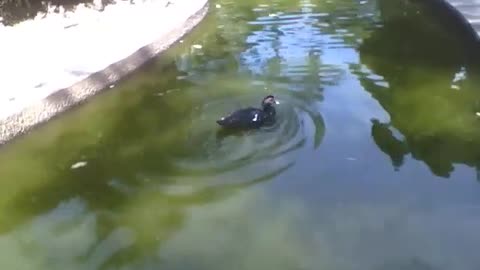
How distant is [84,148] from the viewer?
17.0 feet

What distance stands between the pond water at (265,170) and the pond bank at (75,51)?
0.47ft

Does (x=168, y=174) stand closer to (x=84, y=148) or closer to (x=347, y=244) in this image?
(x=84, y=148)

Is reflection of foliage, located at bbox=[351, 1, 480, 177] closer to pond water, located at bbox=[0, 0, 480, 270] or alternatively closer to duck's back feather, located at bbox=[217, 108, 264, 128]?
pond water, located at bbox=[0, 0, 480, 270]

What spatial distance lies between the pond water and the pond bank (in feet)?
0.47

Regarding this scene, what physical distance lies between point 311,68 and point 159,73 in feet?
4.59

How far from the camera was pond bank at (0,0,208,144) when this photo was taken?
216 inches

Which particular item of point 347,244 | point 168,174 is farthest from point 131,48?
point 347,244

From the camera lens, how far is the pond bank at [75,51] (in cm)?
548

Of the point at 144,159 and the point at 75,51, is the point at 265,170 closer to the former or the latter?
the point at 144,159

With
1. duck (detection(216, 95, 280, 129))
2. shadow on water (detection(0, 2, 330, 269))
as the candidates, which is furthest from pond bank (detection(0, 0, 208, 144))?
→ duck (detection(216, 95, 280, 129))

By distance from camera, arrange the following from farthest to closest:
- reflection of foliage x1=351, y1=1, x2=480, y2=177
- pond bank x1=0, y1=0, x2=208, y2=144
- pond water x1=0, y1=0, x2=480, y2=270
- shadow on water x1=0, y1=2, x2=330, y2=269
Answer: pond bank x1=0, y1=0, x2=208, y2=144
reflection of foliage x1=351, y1=1, x2=480, y2=177
shadow on water x1=0, y1=2, x2=330, y2=269
pond water x1=0, y1=0, x2=480, y2=270

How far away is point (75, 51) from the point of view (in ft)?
21.3

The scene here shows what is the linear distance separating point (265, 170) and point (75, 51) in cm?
272

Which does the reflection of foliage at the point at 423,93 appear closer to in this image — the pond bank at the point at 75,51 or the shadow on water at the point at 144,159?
the shadow on water at the point at 144,159
